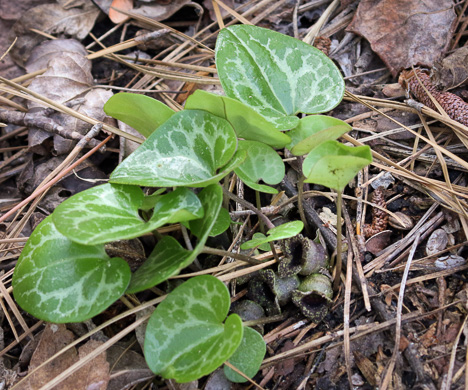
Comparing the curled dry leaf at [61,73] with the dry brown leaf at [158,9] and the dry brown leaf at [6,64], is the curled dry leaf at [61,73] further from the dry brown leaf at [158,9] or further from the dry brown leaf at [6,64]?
the dry brown leaf at [158,9]

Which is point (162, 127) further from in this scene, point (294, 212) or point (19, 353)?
point (19, 353)

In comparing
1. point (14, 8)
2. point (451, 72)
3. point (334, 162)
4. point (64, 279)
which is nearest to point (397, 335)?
point (334, 162)

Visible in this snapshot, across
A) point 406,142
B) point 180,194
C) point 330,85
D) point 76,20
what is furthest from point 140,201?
point 76,20

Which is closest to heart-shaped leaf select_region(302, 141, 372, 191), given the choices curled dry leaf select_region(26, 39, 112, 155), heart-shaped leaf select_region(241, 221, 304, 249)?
heart-shaped leaf select_region(241, 221, 304, 249)

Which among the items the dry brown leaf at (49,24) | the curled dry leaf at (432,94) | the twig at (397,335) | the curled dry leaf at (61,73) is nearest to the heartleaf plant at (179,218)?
the twig at (397,335)

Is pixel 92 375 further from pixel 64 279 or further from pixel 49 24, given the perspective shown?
pixel 49 24

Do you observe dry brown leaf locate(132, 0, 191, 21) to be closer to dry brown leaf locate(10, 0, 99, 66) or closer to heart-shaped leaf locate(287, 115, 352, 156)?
dry brown leaf locate(10, 0, 99, 66)

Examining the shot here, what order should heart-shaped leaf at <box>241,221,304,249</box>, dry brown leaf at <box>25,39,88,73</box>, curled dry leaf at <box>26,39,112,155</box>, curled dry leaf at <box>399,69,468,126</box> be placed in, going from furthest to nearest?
1. dry brown leaf at <box>25,39,88,73</box>
2. curled dry leaf at <box>26,39,112,155</box>
3. curled dry leaf at <box>399,69,468,126</box>
4. heart-shaped leaf at <box>241,221,304,249</box>
